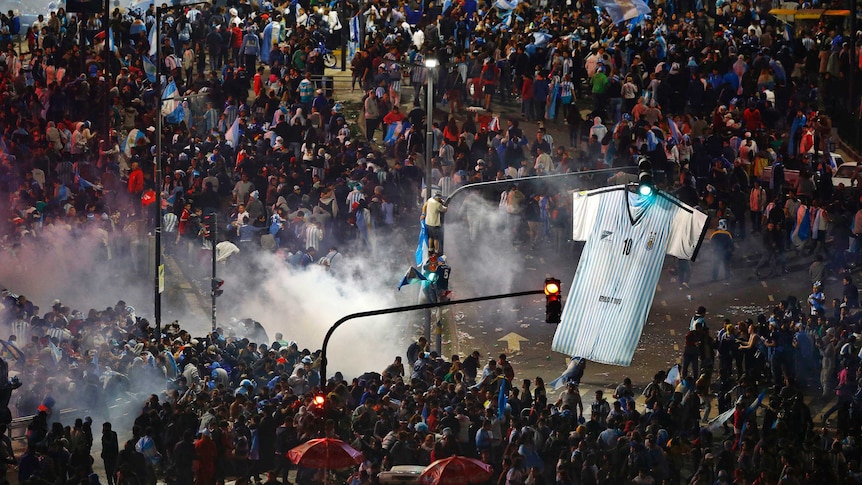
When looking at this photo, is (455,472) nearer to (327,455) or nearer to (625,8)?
(327,455)

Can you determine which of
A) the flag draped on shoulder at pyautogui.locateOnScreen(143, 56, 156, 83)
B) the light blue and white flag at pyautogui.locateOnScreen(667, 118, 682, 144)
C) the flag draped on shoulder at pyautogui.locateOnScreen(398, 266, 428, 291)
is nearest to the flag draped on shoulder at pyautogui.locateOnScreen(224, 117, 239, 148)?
the flag draped on shoulder at pyautogui.locateOnScreen(143, 56, 156, 83)

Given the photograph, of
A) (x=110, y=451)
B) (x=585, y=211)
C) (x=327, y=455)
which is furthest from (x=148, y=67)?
(x=327, y=455)

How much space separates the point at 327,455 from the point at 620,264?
26.5ft

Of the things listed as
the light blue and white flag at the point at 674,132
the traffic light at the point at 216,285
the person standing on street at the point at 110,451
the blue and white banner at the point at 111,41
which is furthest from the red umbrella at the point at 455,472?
the blue and white banner at the point at 111,41

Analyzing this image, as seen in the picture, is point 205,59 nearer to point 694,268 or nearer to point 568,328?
point 694,268

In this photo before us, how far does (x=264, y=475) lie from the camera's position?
32562mm

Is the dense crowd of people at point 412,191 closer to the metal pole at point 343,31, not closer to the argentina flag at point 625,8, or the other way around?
the metal pole at point 343,31

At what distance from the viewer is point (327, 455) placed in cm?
2831

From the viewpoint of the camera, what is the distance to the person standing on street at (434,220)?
37.9 m

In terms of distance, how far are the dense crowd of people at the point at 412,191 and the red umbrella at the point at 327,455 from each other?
43 centimetres

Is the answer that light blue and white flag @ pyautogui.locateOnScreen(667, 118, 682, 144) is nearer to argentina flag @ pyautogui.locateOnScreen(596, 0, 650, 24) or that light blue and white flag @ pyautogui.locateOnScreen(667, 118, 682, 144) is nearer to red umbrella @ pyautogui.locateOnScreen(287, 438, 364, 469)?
argentina flag @ pyautogui.locateOnScreen(596, 0, 650, 24)

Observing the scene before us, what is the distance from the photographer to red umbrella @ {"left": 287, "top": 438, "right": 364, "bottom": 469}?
92.7 ft

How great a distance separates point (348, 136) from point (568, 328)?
14827 millimetres

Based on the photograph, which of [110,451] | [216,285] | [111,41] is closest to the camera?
[110,451]
